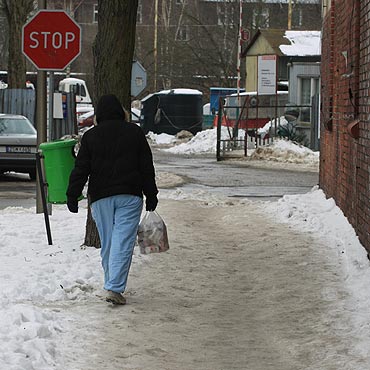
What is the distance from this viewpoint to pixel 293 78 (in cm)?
→ 3991

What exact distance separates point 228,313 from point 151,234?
4.28 ft

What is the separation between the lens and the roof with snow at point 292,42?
43.9 m

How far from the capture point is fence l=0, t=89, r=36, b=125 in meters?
35.0

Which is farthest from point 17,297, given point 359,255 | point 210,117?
point 210,117

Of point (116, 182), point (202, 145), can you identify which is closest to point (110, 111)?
point (116, 182)

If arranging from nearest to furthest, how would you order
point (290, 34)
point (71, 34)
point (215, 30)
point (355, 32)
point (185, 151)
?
point (355, 32) < point (71, 34) < point (185, 151) < point (290, 34) < point (215, 30)

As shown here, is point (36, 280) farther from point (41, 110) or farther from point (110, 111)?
point (41, 110)

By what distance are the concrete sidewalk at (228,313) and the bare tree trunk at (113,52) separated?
58.3 inches

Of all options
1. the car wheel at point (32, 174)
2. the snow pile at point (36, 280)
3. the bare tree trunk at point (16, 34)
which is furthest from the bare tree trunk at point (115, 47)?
the bare tree trunk at point (16, 34)

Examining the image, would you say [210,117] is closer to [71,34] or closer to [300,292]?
[71,34]

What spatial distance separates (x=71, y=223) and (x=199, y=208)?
131 inches

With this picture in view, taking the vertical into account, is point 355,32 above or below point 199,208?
above

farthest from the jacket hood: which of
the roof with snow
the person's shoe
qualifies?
the roof with snow

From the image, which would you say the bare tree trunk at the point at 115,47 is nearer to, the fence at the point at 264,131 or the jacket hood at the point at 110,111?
the jacket hood at the point at 110,111
